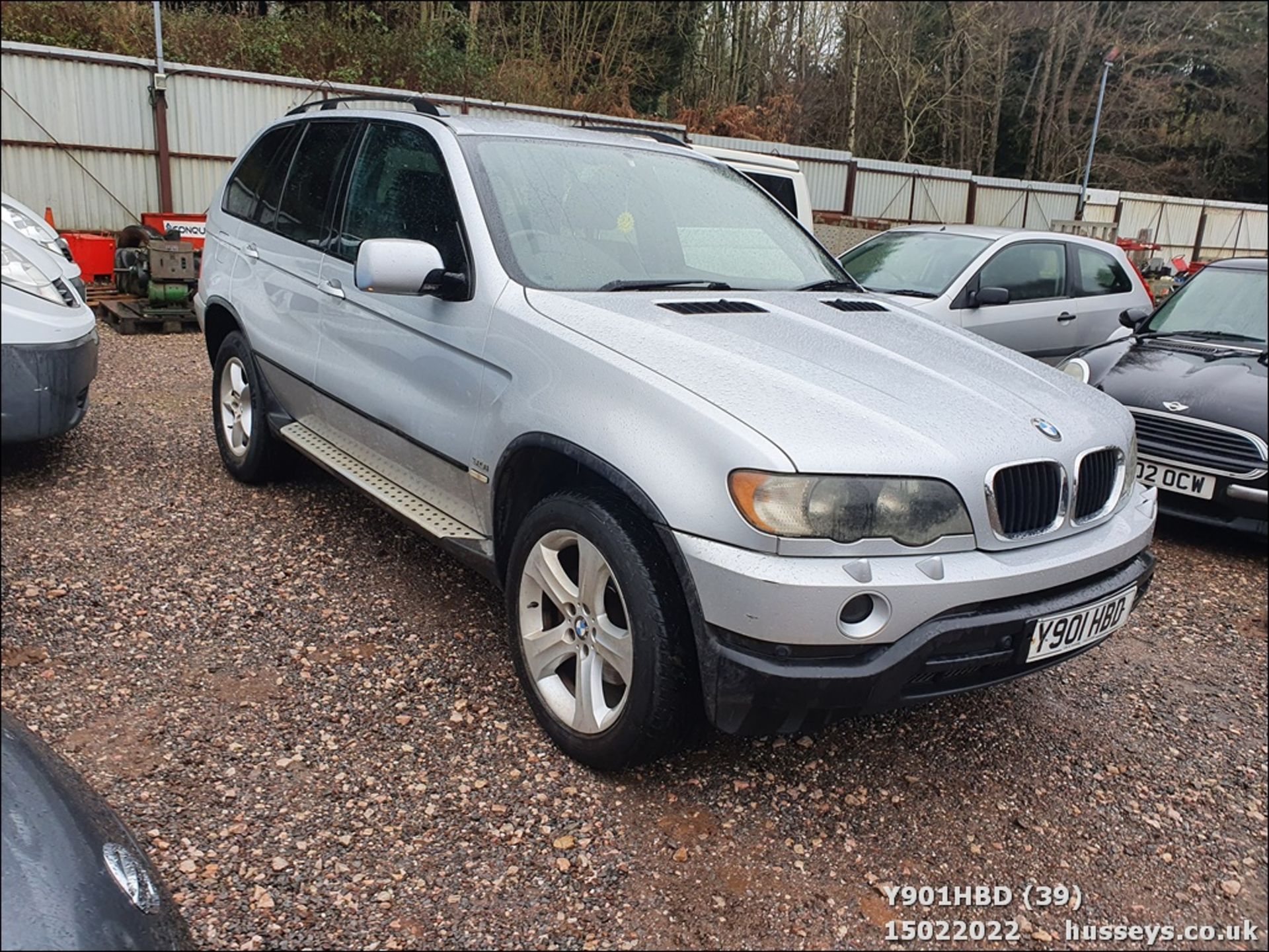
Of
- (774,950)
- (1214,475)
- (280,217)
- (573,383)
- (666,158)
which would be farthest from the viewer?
(1214,475)

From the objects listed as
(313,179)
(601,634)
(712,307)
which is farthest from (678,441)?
(313,179)

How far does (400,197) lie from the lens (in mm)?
3697

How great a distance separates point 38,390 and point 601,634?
194cm

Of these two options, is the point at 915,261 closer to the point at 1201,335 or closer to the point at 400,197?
the point at 1201,335

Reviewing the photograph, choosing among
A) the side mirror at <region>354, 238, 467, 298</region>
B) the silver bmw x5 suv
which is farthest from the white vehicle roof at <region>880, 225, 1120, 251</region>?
the side mirror at <region>354, 238, 467, 298</region>

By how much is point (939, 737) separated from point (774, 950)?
3.64ft

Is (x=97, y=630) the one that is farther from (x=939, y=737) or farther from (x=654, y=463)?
(x=939, y=737)

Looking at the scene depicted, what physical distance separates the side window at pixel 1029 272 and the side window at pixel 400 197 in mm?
5104

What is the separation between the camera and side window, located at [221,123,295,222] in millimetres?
4699

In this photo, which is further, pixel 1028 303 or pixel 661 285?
pixel 1028 303

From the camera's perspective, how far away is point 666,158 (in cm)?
397

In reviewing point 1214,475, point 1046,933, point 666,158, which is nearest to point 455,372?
point 666,158

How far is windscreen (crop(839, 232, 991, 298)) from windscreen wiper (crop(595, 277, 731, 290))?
4315 mm

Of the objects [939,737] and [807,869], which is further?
[939,737]
